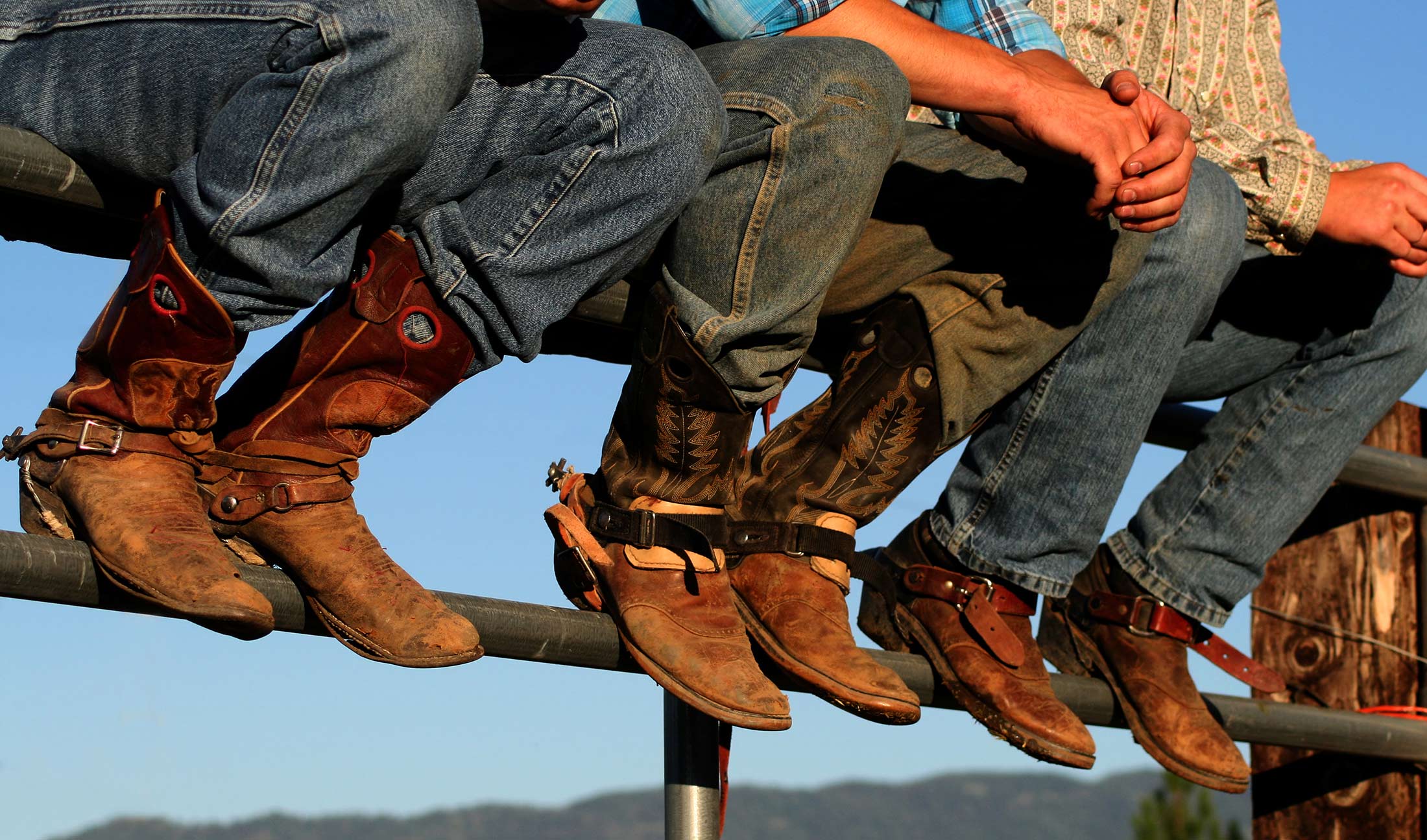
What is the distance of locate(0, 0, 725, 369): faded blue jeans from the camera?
120 centimetres

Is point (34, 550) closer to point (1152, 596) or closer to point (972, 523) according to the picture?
point (972, 523)

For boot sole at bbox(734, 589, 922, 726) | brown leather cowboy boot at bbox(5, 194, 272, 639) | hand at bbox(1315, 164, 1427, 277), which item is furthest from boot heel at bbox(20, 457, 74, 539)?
hand at bbox(1315, 164, 1427, 277)

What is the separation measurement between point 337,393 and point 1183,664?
1.17 meters

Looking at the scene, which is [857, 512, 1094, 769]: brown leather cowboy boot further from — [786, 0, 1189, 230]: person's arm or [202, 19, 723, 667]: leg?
[202, 19, 723, 667]: leg

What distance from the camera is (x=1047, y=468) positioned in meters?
1.82

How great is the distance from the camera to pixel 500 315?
136 cm

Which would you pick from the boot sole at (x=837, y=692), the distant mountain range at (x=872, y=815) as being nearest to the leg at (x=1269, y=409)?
the boot sole at (x=837, y=692)

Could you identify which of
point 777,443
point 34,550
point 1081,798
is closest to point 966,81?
point 777,443

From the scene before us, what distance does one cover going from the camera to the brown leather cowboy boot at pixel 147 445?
119 centimetres

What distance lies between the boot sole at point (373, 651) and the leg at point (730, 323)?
0.24 m

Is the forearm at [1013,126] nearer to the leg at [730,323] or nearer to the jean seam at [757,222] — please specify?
the leg at [730,323]

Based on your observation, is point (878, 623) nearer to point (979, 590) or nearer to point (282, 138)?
point (979, 590)

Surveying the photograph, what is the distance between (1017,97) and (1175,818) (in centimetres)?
1713

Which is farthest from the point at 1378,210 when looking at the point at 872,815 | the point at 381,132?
the point at 872,815
